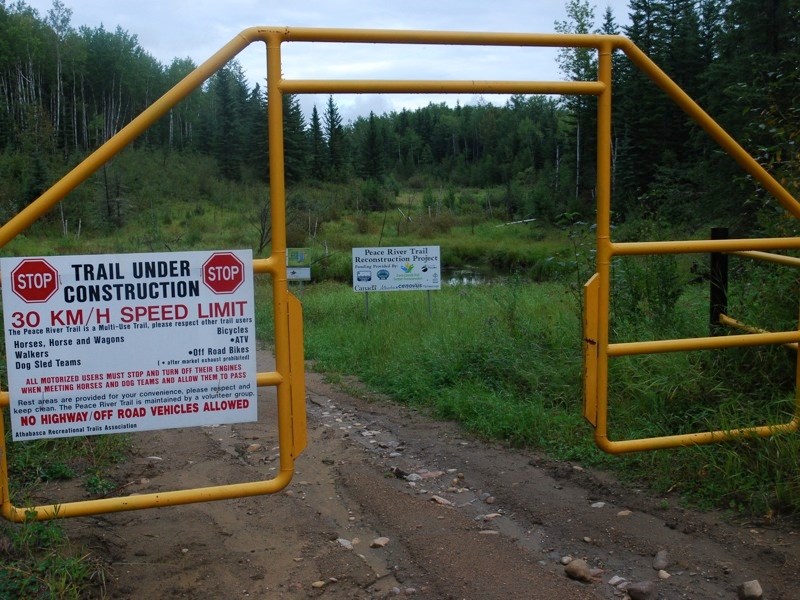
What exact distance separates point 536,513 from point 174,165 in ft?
143

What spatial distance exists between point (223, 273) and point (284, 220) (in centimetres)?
39

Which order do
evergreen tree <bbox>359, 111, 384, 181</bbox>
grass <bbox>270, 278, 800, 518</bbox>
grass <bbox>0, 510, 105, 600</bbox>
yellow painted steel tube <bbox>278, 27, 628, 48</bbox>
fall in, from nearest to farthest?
grass <bbox>0, 510, 105, 600</bbox> → yellow painted steel tube <bbox>278, 27, 628, 48</bbox> → grass <bbox>270, 278, 800, 518</bbox> → evergreen tree <bbox>359, 111, 384, 181</bbox>

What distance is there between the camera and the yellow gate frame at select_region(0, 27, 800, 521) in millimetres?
3387

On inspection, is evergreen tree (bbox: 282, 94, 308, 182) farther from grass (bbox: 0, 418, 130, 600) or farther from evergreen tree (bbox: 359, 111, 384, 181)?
grass (bbox: 0, 418, 130, 600)

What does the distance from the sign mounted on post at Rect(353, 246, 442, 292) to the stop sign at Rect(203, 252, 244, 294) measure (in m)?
8.20

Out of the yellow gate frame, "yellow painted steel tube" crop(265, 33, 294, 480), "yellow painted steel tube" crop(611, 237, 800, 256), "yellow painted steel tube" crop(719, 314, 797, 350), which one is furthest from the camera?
"yellow painted steel tube" crop(719, 314, 797, 350)

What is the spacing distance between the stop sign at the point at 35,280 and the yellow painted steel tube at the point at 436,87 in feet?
4.07

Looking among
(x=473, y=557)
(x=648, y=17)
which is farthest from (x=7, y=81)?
(x=473, y=557)

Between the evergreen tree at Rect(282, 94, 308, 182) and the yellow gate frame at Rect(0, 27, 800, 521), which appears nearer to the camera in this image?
the yellow gate frame at Rect(0, 27, 800, 521)

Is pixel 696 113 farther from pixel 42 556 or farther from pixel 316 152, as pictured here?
pixel 316 152

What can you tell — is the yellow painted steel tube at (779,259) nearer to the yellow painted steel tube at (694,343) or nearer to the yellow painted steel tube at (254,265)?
the yellow painted steel tube at (694,343)

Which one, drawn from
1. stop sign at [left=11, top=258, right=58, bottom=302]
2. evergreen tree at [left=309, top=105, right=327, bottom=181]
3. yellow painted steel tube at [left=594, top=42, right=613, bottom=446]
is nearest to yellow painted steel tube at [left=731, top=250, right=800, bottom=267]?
yellow painted steel tube at [left=594, top=42, right=613, bottom=446]

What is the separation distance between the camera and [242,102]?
48094 millimetres

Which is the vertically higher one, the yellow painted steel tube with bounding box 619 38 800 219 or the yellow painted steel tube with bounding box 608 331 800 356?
the yellow painted steel tube with bounding box 619 38 800 219
